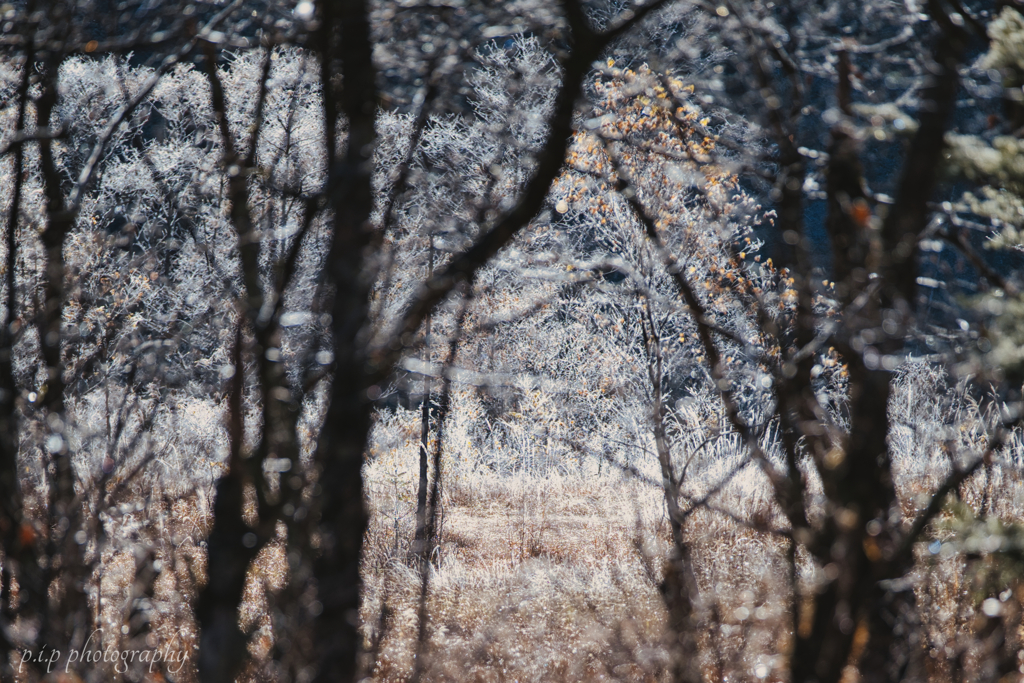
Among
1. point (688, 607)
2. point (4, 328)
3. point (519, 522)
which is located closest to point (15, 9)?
point (4, 328)

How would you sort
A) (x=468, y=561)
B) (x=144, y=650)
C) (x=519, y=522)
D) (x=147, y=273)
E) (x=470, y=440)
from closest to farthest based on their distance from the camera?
(x=144, y=650) < (x=147, y=273) < (x=468, y=561) < (x=519, y=522) < (x=470, y=440)

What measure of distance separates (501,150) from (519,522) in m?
5.91

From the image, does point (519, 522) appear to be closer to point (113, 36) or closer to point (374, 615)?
point (374, 615)

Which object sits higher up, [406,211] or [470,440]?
[406,211]

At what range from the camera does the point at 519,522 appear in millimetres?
11023

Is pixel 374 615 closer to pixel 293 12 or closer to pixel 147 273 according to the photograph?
pixel 147 273

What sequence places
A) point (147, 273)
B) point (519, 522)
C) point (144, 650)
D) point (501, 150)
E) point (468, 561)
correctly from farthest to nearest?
1. point (519, 522)
2. point (468, 561)
3. point (147, 273)
4. point (501, 150)
5. point (144, 650)

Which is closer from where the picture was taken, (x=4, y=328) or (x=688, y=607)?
(x=688, y=607)

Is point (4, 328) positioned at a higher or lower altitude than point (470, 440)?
higher

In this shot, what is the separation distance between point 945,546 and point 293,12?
3.38m

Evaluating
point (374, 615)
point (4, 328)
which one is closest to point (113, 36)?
point (4, 328)

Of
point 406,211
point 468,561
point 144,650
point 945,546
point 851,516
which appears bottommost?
point 468,561

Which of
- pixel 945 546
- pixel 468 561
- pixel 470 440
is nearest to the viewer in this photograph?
pixel 945 546

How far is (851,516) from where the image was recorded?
2092 mm
